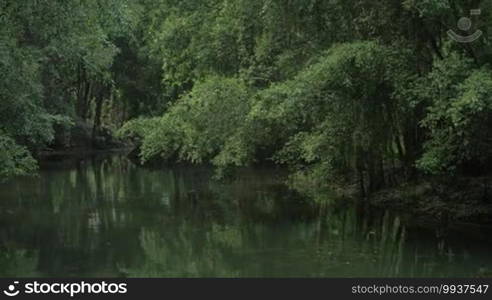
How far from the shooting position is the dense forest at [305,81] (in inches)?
640

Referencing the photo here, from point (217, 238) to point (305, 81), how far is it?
4.61 metres

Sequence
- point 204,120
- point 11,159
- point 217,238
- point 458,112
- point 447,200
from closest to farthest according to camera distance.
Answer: point 458,112, point 217,238, point 11,159, point 447,200, point 204,120

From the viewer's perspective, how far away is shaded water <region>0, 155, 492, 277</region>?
50.5ft

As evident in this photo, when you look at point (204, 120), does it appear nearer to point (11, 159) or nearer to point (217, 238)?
point (217, 238)

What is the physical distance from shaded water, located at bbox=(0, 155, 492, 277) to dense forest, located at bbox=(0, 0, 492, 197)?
5.82 feet

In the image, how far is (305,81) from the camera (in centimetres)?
1848

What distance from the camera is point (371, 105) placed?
805 inches

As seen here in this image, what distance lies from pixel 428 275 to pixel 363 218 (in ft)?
24.0

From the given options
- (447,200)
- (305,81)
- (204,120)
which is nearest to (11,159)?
(204,120)

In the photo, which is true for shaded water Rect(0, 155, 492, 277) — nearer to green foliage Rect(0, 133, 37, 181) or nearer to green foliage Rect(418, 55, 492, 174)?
green foliage Rect(0, 133, 37, 181)

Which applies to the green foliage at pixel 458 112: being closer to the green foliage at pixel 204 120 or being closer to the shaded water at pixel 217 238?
the shaded water at pixel 217 238

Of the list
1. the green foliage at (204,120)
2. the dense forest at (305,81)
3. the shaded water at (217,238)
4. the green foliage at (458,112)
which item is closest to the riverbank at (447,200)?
the dense forest at (305,81)

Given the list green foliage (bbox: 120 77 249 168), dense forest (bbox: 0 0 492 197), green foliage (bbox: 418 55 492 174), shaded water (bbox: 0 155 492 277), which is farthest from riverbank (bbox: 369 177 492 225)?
green foliage (bbox: 120 77 249 168)

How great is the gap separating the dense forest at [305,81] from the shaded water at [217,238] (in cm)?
177
